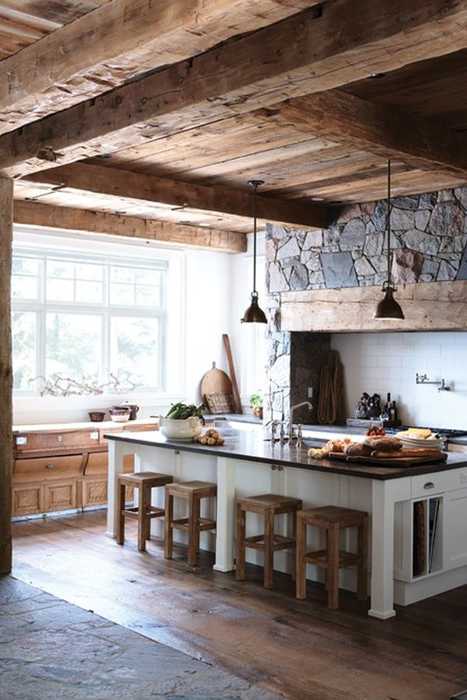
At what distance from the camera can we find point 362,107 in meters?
4.74

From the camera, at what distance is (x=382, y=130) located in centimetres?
483

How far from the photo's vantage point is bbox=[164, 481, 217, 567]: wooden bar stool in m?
5.93

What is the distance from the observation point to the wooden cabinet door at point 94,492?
795 centimetres

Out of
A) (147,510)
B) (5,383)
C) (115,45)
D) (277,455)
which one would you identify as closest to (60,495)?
(147,510)

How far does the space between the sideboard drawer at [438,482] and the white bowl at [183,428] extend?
197cm

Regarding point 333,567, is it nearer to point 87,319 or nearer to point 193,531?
point 193,531

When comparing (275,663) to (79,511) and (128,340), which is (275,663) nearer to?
(79,511)

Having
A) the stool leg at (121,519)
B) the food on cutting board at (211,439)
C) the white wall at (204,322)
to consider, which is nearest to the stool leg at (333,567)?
the food on cutting board at (211,439)

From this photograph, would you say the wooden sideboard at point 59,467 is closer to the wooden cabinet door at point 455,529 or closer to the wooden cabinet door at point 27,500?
the wooden cabinet door at point 27,500

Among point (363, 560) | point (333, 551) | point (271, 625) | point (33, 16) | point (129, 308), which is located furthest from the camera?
point (129, 308)

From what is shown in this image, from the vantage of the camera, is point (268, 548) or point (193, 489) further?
point (193, 489)

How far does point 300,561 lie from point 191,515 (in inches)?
42.1

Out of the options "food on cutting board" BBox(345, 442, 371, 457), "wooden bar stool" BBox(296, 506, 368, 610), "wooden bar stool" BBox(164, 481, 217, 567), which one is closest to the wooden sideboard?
"wooden bar stool" BBox(164, 481, 217, 567)

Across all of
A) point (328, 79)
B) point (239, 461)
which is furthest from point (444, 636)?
point (328, 79)
